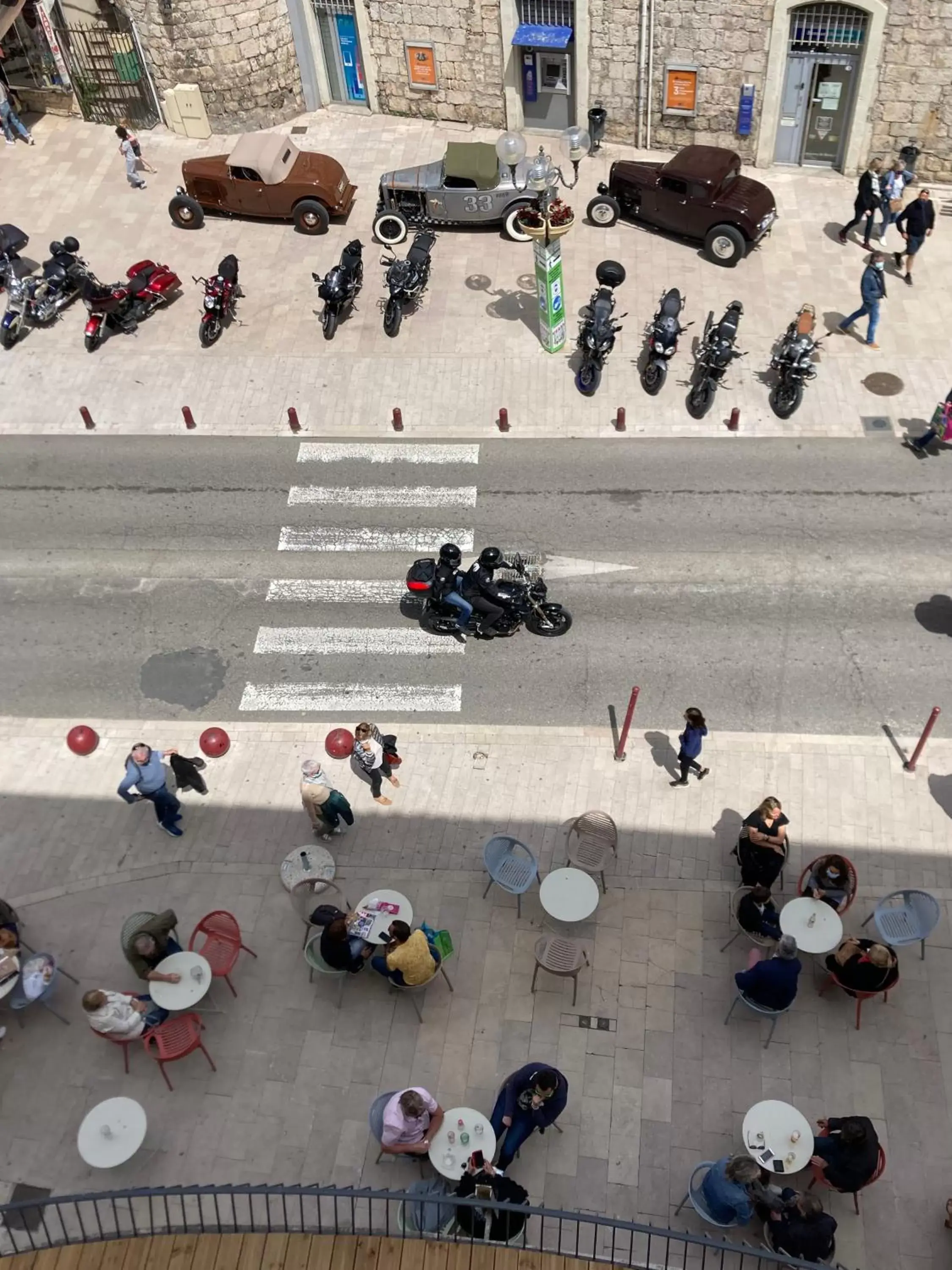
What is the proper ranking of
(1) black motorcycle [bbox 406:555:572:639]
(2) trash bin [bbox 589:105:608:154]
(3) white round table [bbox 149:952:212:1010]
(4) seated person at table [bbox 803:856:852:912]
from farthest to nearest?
(2) trash bin [bbox 589:105:608:154] < (1) black motorcycle [bbox 406:555:572:639] < (4) seated person at table [bbox 803:856:852:912] < (3) white round table [bbox 149:952:212:1010]

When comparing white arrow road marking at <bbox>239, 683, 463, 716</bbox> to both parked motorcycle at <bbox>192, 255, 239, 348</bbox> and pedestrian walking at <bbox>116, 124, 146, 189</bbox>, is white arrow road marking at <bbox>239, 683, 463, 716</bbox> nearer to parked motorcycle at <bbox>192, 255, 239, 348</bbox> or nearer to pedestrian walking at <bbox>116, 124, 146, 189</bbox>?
parked motorcycle at <bbox>192, 255, 239, 348</bbox>

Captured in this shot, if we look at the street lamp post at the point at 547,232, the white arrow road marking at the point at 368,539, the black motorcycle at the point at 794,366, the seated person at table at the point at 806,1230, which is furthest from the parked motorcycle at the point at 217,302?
the seated person at table at the point at 806,1230

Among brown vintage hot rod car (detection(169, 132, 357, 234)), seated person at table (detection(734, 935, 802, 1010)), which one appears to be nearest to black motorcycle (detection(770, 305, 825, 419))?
seated person at table (detection(734, 935, 802, 1010))

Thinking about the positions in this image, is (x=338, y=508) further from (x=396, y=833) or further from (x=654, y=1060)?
(x=654, y=1060)

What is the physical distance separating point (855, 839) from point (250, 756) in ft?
26.9

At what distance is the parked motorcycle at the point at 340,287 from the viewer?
20.2m

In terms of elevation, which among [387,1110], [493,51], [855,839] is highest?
[493,51]

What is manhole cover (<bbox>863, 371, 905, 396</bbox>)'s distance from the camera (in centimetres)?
1883

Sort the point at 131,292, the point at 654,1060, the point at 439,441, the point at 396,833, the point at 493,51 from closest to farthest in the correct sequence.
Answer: the point at 654,1060, the point at 396,833, the point at 439,441, the point at 131,292, the point at 493,51

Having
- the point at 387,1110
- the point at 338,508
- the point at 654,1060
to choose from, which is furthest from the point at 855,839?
the point at 338,508

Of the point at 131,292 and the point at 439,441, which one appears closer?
the point at 439,441

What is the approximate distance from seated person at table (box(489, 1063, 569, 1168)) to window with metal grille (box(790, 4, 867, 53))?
2184cm

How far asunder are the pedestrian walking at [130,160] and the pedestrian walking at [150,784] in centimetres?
1794

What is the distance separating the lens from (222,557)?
16.8 meters
